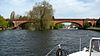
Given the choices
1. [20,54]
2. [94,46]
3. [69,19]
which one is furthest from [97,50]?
[69,19]

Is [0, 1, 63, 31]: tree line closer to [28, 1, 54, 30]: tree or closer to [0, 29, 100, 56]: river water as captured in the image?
[28, 1, 54, 30]: tree

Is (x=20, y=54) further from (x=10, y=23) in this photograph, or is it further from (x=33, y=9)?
(x=10, y=23)

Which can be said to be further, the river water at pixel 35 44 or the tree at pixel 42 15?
the tree at pixel 42 15

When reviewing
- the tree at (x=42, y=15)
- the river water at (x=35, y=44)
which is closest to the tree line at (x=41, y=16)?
the tree at (x=42, y=15)

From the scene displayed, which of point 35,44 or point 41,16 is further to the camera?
point 41,16

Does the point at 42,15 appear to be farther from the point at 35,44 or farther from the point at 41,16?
the point at 35,44

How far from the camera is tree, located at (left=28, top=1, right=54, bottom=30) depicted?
9144cm

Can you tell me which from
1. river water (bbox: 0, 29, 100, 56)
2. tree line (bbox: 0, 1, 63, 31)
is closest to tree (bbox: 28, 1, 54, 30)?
tree line (bbox: 0, 1, 63, 31)

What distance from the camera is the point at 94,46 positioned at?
10711mm

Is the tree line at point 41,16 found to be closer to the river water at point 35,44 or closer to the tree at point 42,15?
the tree at point 42,15

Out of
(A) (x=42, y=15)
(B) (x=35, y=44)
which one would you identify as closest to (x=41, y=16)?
(A) (x=42, y=15)

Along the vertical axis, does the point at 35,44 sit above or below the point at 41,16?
below

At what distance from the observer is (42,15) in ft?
303

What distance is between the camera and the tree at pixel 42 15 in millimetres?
91438
